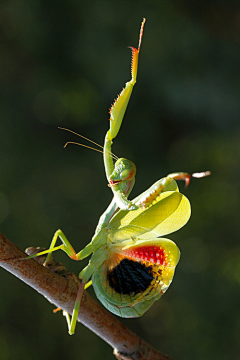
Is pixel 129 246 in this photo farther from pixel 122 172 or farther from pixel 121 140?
pixel 121 140

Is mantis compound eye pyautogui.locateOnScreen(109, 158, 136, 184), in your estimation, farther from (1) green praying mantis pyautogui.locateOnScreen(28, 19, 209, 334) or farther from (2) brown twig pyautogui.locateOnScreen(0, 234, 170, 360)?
(2) brown twig pyautogui.locateOnScreen(0, 234, 170, 360)

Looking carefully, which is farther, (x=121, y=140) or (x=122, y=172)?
(x=121, y=140)

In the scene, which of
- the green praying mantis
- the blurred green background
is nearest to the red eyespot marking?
the green praying mantis

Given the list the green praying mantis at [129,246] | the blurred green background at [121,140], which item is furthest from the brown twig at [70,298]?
the blurred green background at [121,140]

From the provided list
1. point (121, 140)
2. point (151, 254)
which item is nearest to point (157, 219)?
point (151, 254)

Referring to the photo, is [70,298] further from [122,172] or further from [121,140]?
[121,140]

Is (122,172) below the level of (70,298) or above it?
above

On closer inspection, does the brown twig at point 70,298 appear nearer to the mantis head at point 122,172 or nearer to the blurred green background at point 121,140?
the mantis head at point 122,172
